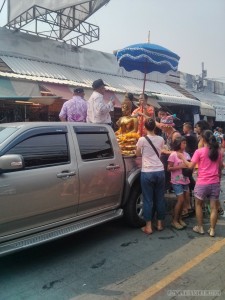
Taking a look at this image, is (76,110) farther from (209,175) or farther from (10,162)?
(10,162)

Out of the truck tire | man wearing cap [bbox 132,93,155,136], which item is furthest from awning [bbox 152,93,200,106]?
the truck tire

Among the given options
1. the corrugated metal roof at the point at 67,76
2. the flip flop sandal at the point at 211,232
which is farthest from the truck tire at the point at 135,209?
the corrugated metal roof at the point at 67,76

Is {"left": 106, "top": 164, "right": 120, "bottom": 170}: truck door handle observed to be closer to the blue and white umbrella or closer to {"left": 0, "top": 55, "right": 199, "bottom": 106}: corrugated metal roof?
the blue and white umbrella

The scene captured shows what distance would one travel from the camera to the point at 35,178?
3719 millimetres

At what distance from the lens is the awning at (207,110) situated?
18.0 meters

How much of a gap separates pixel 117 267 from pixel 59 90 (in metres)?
8.11

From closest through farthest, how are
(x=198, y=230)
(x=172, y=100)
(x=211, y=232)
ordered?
(x=211, y=232), (x=198, y=230), (x=172, y=100)

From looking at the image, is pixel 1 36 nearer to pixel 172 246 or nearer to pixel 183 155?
pixel 183 155

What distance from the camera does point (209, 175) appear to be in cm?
504

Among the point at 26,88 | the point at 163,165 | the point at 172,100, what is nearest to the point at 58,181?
the point at 163,165

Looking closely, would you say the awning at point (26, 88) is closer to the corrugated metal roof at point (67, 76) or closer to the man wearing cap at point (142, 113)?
the corrugated metal roof at point (67, 76)

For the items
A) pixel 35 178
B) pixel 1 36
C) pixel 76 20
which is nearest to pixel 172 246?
pixel 35 178

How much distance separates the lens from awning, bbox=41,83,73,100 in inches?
420

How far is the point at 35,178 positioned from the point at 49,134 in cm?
65
